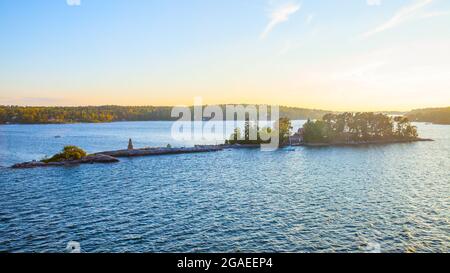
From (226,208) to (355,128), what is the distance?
190 ft

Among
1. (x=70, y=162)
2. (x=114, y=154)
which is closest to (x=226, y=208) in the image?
(x=70, y=162)

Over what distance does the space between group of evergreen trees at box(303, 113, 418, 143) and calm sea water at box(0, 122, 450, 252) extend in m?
28.8

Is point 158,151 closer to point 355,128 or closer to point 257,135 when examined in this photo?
point 257,135

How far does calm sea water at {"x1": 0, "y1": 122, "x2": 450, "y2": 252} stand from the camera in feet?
46.6

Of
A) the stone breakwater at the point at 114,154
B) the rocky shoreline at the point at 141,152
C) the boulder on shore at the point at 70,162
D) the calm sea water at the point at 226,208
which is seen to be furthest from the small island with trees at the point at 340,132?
the calm sea water at the point at 226,208

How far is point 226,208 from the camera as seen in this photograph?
1994 cm

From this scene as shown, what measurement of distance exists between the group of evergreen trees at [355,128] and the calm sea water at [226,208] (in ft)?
94.4

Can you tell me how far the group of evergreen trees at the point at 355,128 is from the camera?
67312 millimetres

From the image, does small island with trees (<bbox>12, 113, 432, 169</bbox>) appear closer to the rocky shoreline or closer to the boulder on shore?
the rocky shoreline

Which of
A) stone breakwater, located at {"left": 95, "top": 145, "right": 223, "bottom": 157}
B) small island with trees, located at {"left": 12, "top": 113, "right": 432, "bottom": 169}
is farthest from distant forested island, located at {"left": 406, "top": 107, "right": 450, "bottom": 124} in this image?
stone breakwater, located at {"left": 95, "top": 145, "right": 223, "bottom": 157}

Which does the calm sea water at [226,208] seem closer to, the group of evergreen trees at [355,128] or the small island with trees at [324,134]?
the small island with trees at [324,134]

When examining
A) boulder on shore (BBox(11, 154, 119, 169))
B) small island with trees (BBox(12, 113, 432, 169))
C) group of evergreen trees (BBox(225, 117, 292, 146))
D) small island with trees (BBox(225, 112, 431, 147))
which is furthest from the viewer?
small island with trees (BBox(225, 112, 431, 147))
